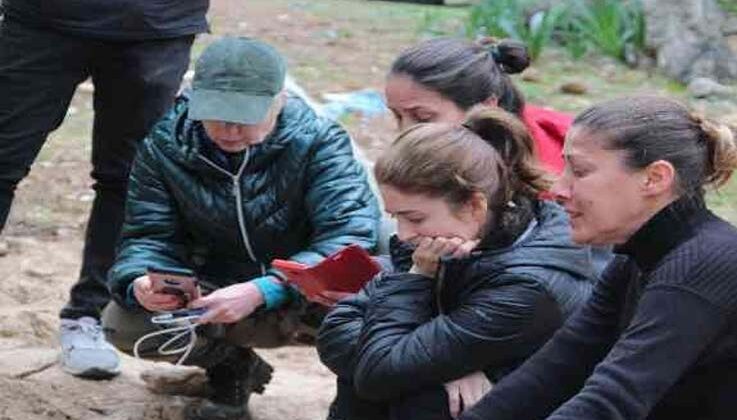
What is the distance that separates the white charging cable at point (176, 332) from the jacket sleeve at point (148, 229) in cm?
13

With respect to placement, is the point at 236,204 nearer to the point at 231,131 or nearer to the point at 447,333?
the point at 231,131

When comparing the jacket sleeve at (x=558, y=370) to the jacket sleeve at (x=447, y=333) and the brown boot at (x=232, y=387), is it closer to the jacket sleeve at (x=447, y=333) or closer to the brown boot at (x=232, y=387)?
the jacket sleeve at (x=447, y=333)

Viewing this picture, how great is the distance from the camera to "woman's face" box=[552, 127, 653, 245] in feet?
8.38

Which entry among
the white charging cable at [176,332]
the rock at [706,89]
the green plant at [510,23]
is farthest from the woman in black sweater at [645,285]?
the green plant at [510,23]

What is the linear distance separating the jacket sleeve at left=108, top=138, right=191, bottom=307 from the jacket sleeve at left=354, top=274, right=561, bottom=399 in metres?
0.92

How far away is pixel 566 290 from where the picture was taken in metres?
2.94

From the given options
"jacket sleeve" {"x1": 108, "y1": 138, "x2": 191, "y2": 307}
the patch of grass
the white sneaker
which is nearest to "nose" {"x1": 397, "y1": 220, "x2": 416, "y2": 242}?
"jacket sleeve" {"x1": 108, "y1": 138, "x2": 191, "y2": 307}

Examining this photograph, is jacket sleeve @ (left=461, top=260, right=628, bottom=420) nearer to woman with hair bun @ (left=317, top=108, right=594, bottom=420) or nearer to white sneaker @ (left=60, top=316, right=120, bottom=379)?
woman with hair bun @ (left=317, top=108, right=594, bottom=420)

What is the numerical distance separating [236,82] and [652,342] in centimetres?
149

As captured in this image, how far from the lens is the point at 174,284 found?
11.7ft

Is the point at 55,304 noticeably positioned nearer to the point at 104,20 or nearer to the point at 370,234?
the point at 104,20

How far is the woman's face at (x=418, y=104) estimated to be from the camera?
3.50 meters

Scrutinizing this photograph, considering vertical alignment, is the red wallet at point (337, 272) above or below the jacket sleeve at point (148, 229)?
above

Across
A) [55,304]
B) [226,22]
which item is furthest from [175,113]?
[226,22]
